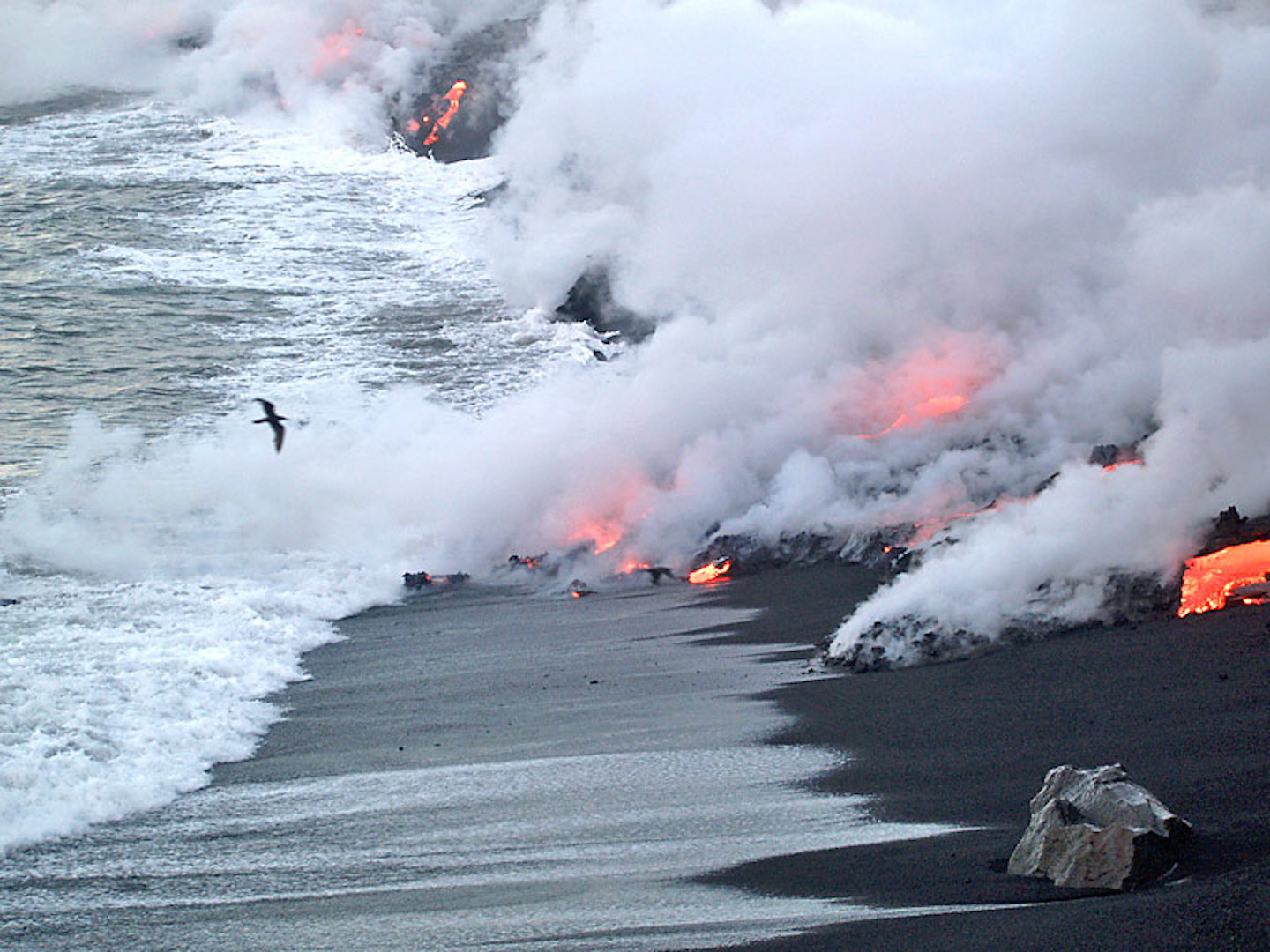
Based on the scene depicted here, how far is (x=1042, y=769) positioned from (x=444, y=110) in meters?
39.6

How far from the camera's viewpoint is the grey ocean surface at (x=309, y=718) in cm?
676

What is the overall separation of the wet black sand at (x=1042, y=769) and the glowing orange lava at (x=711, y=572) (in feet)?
17.5

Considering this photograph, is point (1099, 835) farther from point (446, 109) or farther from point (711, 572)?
→ point (446, 109)

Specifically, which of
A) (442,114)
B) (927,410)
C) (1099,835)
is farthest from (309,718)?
(442,114)

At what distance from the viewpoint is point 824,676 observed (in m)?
10.7

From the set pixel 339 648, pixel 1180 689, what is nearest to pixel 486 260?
pixel 339 648

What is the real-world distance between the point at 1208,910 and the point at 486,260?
102ft

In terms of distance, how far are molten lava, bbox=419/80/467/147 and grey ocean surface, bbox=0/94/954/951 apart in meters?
16.1

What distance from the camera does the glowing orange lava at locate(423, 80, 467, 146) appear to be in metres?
43.6

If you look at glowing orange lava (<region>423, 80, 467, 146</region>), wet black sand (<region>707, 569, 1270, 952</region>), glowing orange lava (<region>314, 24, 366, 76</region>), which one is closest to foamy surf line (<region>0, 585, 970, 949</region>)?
wet black sand (<region>707, 569, 1270, 952</region>)

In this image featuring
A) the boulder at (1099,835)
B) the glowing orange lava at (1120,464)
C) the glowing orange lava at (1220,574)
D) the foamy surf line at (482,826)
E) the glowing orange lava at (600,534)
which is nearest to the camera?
the boulder at (1099,835)

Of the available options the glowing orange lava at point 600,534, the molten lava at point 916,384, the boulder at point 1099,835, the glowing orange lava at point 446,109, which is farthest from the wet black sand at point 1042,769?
the glowing orange lava at point 446,109

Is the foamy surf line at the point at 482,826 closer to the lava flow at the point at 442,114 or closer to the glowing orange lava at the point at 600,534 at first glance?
the glowing orange lava at the point at 600,534

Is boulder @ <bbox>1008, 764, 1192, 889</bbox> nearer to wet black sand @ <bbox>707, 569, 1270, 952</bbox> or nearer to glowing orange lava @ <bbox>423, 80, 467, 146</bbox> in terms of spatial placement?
wet black sand @ <bbox>707, 569, 1270, 952</bbox>
